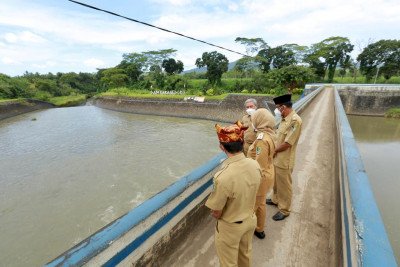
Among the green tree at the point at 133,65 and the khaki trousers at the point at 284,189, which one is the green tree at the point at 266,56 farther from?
the khaki trousers at the point at 284,189

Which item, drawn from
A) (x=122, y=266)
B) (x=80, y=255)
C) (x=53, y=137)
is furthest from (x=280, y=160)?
(x=53, y=137)

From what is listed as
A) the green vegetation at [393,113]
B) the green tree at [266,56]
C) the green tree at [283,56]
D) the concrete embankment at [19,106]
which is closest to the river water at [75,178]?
the concrete embankment at [19,106]

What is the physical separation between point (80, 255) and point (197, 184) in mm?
1154

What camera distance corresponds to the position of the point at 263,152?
214 cm

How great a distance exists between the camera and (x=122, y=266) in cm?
145

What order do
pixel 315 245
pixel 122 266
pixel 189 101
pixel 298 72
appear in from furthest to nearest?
pixel 189 101
pixel 298 72
pixel 315 245
pixel 122 266

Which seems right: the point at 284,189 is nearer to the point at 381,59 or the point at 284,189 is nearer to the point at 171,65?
the point at 381,59

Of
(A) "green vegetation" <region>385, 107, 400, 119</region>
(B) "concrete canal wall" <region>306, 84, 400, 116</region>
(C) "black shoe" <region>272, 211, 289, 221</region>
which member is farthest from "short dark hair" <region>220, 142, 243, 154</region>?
(A) "green vegetation" <region>385, 107, 400, 119</region>

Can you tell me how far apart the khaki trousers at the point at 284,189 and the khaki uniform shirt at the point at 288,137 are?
0.08 meters

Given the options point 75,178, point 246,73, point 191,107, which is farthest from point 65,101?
point 75,178

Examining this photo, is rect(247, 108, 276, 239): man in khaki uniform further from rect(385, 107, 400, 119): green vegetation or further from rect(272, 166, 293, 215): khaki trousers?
rect(385, 107, 400, 119): green vegetation

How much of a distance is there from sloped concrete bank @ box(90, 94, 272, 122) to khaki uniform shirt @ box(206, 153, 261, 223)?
18.5 m

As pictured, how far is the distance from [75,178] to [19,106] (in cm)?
2461

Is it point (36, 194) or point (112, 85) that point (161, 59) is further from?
point (36, 194)
